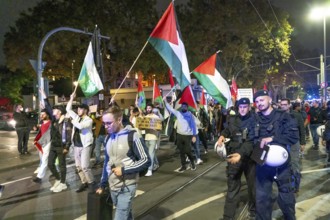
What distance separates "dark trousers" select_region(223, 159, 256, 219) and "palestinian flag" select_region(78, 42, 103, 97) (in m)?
4.28

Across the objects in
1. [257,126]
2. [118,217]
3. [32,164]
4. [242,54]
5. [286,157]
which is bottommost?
[32,164]

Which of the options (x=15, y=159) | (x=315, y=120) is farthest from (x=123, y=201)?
(x=315, y=120)

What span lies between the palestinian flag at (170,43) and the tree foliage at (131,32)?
19.0m

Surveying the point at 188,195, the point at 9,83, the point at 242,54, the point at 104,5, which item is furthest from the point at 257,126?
the point at 9,83

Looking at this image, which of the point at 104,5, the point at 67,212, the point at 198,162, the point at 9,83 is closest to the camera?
the point at 67,212

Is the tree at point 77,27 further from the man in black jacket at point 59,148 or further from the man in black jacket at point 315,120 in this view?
the man in black jacket at point 59,148

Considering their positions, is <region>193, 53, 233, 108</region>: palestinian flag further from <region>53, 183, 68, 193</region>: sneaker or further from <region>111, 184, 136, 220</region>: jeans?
<region>111, 184, 136, 220</region>: jeans

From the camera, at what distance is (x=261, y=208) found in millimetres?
4789

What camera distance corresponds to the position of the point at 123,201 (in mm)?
3975

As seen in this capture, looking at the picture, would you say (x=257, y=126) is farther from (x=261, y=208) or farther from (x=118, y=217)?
(x=118, y=217)

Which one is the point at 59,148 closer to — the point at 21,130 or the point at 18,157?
the point at 18,157

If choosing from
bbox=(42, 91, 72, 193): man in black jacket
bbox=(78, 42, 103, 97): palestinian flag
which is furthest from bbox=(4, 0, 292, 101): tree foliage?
bbox=(42, 91, 72, 193): man in black jacket

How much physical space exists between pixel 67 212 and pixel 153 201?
150 cm

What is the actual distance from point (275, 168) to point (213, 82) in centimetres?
458
